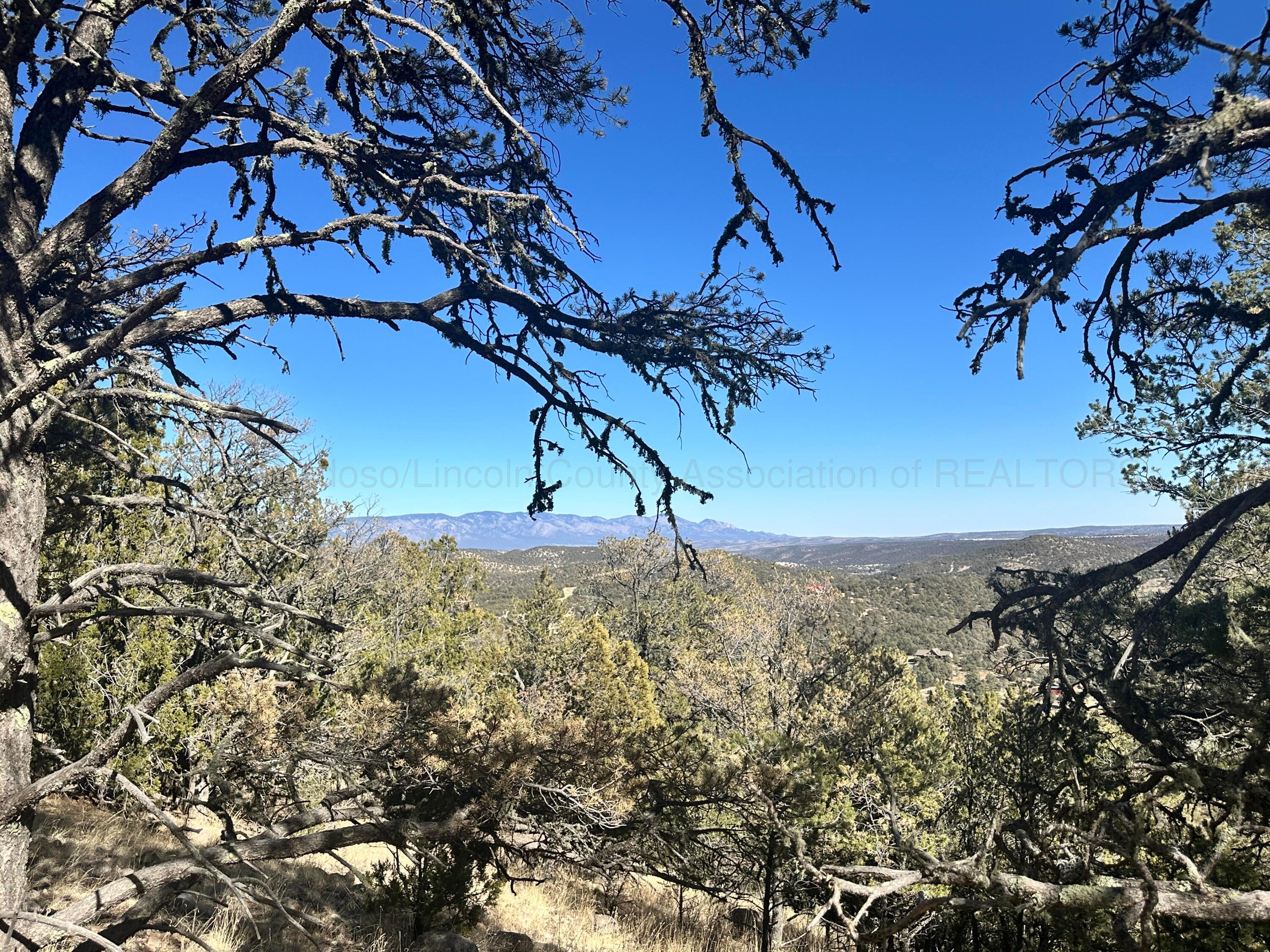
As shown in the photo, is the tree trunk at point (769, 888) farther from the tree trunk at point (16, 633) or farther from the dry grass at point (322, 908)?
the tree trunk at point (16, 633)

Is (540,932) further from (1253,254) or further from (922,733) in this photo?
(1253,254)

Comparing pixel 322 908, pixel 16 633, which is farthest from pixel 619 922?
pixel 16 633

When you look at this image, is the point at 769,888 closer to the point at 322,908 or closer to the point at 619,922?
the point at 322,908

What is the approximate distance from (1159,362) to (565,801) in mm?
7724

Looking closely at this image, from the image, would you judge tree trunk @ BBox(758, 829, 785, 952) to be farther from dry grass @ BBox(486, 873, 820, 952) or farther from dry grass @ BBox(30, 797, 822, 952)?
dry grass @ BBox(486, 873, 820, 952)

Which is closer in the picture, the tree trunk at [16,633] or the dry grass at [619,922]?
the tree trunk at [16,633]

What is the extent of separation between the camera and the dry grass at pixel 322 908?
6219 millimetres

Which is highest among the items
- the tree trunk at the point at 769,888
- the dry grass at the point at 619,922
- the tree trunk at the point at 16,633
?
the tree trunk at the point at 16,633

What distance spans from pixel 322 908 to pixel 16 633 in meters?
7.43

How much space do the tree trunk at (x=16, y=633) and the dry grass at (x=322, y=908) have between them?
0.90 m

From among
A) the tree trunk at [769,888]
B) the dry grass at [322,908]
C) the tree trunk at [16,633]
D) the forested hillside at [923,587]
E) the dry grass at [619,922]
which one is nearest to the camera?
the tree trunk at [16,633]

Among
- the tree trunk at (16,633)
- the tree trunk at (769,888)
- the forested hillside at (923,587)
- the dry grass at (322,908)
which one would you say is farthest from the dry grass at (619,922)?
the forested hillside at (923,587)

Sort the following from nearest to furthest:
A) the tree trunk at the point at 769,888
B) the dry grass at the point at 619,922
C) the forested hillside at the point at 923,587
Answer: the tree trunk at the point at 769,888
the dry grass at the point at 619,922
the forested hillside at the point at 923,587

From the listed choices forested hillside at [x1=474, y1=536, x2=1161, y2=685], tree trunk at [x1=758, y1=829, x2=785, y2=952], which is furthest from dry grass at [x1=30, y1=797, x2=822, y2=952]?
forested hillside at [x1=474, y1=536, x2=1161, y2=685]
